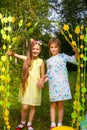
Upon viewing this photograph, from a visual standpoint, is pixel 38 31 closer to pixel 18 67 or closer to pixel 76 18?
pixel 18 67

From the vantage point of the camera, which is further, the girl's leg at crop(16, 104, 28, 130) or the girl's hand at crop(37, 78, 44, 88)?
the girl's leg at crop(16, 104, 28, 130)

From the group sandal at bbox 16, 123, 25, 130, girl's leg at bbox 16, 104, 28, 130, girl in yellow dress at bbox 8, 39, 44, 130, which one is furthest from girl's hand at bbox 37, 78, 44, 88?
sandal at bbox 16, 123, 25, 130

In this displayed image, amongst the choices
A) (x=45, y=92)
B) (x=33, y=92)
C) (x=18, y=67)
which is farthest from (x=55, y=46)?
(x=18, y=67)

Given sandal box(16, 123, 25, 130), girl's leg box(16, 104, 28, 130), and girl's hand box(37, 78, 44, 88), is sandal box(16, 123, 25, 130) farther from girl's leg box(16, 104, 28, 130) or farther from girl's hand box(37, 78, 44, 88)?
girl's hand box(37, 78, 44, 88)

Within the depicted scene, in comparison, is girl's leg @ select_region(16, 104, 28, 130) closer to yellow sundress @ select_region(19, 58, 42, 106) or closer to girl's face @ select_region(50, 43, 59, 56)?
yellow sundress @ select_region(19, 58, 42, 106)

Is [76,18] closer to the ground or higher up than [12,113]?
higher up

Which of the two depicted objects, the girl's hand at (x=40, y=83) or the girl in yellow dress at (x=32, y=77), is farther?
the girl in yellow dress at (x=32, y=77)

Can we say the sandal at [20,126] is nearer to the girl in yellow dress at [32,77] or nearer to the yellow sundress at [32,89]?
the girl in yellow dress at [32,77]

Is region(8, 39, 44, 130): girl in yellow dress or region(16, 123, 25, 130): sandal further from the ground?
region(8, 39, 44, 130): girl in yellow dress

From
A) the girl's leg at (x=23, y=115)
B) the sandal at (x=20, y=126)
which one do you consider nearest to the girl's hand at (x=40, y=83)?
the girl's leg at (x=23, y=115)

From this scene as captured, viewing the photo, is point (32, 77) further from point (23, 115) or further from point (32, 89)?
point (23, 115)

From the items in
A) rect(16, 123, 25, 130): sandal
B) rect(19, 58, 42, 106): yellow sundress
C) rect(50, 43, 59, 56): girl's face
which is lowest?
rect(16, 123, 25, 130): sandal

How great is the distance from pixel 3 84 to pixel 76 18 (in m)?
14.8

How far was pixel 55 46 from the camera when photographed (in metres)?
4.57
